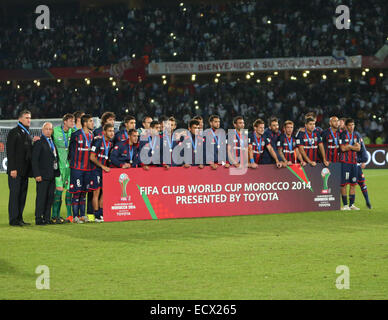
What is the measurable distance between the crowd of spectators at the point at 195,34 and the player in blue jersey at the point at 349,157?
21.5m

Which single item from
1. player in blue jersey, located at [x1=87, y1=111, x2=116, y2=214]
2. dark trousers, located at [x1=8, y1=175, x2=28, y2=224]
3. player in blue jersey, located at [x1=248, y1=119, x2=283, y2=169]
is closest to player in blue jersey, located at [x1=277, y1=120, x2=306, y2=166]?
player in blue jersey, located at [x1=248, y1=119, x2=283, y2=169]

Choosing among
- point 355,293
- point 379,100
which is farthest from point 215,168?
point 379,100

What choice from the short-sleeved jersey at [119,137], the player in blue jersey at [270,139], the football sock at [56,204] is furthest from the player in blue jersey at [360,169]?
the football sock at [56,204]

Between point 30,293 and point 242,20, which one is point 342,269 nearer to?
point 30,293

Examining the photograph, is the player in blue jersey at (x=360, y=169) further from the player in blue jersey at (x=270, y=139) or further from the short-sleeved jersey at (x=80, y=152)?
the short-sleeved jersey at (x=80, y=152)

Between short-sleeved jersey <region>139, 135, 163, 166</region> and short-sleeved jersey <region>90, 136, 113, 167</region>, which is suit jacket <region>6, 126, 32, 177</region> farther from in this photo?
short-sleeved jersey <region>139, 135, 163, 166</region>

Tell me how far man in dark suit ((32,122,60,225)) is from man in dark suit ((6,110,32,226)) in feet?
0.67

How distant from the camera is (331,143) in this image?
13.9 metres

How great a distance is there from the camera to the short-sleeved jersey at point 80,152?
11.8 metres

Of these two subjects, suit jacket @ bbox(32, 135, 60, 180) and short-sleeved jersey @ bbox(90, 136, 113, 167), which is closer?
suit jacket @ bbox(32, 135, 60, 180)

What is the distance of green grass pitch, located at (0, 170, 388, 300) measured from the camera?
6.25m

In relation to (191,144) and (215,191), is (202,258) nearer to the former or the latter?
(215,191)
